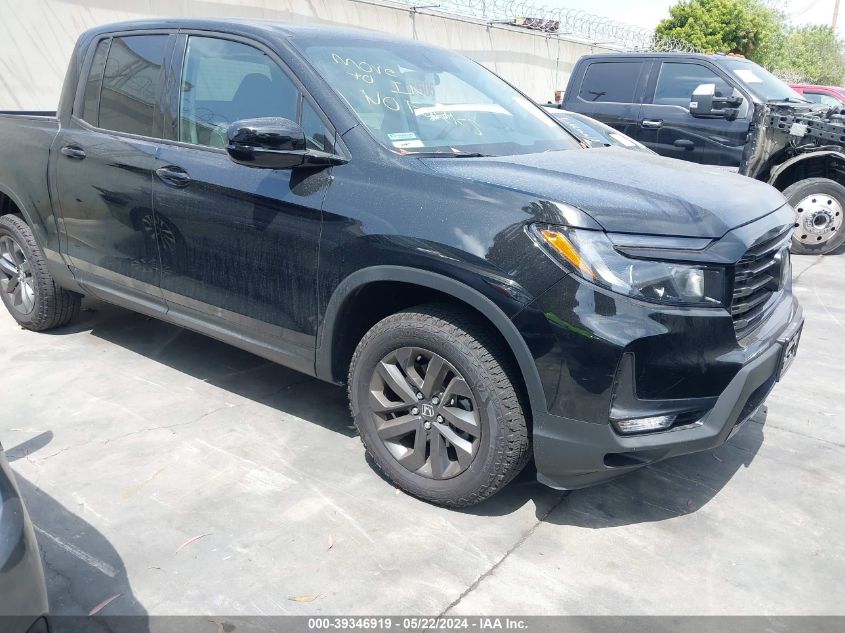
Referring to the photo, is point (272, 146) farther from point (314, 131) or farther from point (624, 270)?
point (624, 270)

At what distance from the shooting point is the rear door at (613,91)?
8.80 m

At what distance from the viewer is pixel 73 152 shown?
416cm

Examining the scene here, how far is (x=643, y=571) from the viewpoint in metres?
2.69

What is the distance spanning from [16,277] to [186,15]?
7.07 m

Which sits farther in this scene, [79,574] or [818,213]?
[818,213]

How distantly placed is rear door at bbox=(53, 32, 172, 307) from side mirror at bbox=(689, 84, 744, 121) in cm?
585

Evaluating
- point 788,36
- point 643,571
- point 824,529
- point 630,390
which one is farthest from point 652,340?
point 788,36

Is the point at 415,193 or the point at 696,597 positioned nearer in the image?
the point at 696,597

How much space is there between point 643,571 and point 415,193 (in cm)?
161

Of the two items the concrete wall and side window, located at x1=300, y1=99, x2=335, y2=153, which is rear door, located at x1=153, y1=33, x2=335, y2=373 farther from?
the concrete wall

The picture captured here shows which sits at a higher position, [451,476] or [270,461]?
[451,476]

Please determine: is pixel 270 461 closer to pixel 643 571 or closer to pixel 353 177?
pixel 353 177

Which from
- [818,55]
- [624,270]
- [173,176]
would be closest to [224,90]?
[173,176]

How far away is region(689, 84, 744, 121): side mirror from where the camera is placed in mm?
7797
